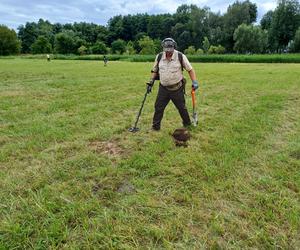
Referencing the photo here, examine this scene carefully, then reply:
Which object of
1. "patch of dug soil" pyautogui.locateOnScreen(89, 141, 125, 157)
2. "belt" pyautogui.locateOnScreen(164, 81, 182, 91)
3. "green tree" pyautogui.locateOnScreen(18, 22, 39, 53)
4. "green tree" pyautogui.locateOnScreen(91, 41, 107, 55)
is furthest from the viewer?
"green tree" pyautogui.locateOnScreen(18, 22, 39, 53)

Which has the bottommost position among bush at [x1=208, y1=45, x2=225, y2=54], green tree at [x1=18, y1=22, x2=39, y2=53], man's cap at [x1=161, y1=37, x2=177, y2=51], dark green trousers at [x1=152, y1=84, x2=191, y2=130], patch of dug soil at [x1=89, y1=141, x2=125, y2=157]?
patch of dug soil at [x1=89, y1=141, x2=125, y2=157]

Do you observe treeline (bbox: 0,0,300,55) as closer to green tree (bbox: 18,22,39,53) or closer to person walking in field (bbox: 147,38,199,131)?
green tree (bbox: 18,22,39,53)

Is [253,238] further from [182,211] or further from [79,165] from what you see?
[79,165]

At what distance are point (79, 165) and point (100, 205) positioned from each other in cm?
113

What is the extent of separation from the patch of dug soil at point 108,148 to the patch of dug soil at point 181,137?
0.98 meters

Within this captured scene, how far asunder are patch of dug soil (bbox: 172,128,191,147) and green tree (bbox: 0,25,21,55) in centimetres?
7353

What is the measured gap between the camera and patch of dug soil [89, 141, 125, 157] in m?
4.14

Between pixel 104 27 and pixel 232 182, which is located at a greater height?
pixel 104 27

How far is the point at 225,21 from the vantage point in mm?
69312

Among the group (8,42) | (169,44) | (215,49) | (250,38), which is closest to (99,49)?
(8,42)

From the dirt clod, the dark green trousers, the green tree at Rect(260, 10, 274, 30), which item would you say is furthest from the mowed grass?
the green tree at Rect(260, 10, 274, 30)

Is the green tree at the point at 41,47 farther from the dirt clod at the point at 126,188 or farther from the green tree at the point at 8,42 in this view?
the dirt clod at the point at 126,188

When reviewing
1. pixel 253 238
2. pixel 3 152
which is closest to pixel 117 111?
pixel 3 152

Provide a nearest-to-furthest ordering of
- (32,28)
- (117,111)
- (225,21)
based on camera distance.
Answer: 1. (117,111)
2. (225,21)
3. (32,28)
